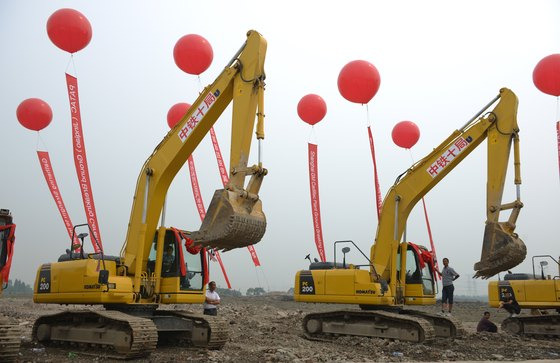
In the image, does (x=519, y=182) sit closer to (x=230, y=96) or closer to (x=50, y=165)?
(x=230, y=96)

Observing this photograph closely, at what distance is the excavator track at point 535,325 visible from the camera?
14.8m

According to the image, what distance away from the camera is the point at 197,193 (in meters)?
20.2

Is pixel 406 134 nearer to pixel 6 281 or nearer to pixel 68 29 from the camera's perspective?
pixel 68 29

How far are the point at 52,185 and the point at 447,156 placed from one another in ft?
38.9

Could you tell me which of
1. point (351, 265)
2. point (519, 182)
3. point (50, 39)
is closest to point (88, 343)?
point (351, 265)

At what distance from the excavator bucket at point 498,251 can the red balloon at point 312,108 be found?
8199 mm

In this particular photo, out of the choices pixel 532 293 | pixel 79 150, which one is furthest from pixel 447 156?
pixel 79 150

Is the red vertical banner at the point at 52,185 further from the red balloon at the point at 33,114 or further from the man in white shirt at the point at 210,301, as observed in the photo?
the man in white shirt at the point at 210,301

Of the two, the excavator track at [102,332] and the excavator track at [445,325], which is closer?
the excavator track at [102,332]

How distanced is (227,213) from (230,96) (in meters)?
2.89

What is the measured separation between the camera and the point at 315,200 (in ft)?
66.1

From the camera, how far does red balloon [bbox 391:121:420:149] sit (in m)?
18.5

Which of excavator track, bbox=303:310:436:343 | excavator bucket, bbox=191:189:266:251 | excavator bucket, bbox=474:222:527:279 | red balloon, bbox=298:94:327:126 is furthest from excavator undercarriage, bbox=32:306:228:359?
red balloon, bbox=298:94:327:126

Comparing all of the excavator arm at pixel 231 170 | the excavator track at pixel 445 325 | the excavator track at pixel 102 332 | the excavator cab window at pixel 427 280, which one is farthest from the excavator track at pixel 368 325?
the excavator track at pixel 102 332
